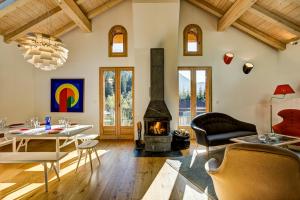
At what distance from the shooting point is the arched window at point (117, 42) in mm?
6109

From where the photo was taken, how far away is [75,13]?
16.0ft

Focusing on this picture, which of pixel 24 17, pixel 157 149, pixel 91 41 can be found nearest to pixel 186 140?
pixel 157 149

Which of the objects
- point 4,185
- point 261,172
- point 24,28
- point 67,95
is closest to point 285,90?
point 261,172

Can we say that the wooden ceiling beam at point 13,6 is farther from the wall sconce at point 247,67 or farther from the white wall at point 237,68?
the wall sconce at point 247,67

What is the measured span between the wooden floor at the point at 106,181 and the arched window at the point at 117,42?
3310 mm

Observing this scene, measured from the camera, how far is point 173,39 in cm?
538

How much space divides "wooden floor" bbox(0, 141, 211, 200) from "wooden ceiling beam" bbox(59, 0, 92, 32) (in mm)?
3462

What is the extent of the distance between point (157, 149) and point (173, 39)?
302 cm

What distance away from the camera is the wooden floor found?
2.68m

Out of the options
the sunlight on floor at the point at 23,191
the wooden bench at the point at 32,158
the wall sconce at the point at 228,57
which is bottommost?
the sunlight on floor at the point at 23,191

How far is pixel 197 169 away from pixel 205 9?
15.4 feet

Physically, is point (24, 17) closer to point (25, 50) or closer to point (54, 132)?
point (25, 50)

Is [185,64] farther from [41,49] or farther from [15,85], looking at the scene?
[15,85]

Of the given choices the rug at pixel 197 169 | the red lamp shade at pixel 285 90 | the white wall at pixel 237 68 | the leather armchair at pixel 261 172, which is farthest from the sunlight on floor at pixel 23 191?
the red lamp shade at pixel 285 90
